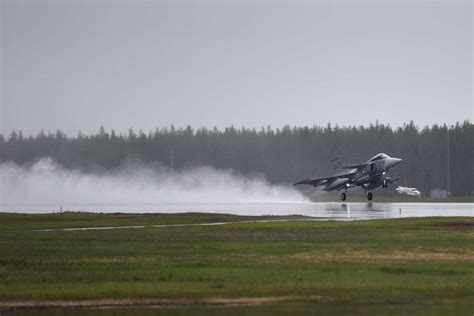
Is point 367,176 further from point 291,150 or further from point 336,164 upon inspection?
point 291,150

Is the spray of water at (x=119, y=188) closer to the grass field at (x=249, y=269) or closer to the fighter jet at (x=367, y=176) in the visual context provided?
the fighter jet at (x=367, y=176)

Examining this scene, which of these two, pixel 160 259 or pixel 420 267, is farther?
pixel 160 259

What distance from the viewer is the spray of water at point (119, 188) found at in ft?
358

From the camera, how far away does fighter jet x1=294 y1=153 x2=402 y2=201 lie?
90688 millimetres

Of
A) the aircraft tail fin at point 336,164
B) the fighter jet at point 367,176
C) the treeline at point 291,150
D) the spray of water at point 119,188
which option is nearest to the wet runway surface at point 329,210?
the fighter jet at point 367,176

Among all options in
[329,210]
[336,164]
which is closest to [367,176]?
[336,164]

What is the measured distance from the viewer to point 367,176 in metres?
92.6

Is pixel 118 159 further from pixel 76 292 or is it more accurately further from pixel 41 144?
pixel 76 292

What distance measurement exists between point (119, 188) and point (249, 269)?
89.5 metres

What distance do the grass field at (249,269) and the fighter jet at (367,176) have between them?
42996 millimetres

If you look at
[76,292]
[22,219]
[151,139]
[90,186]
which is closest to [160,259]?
[76,292]

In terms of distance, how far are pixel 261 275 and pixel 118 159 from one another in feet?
492

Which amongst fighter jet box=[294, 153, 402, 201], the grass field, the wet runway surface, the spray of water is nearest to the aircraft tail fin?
fighter jet box=[294, 153, 402, 201]

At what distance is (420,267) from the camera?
29172mm
